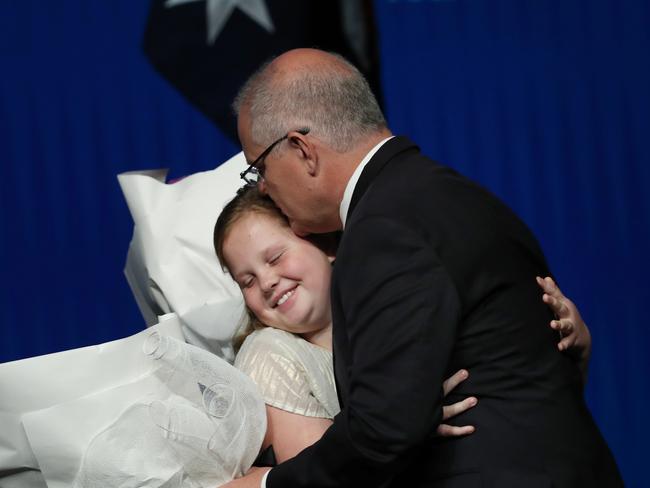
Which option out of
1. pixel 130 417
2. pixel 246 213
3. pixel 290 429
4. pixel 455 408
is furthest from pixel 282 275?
pixel 455 408

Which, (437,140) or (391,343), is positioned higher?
(391,343)

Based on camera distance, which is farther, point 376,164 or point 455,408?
point 376,164

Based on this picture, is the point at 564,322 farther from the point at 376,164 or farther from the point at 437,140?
the point at 437,140

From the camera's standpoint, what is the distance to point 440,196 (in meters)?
1.56

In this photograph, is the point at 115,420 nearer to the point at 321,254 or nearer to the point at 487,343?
the point at 321,254

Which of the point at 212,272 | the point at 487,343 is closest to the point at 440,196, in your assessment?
the point at 487,343

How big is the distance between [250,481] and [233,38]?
175cm

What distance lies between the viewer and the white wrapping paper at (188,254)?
7.43ft

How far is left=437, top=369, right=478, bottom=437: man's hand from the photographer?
5.02ft

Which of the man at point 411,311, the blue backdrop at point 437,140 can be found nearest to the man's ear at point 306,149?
the man at point 411,311

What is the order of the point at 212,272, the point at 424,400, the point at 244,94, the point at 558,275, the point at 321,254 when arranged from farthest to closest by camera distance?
the point at 558,275
the point at 212,272
the point at 321,254
the point at 244,94
the point at 424,400

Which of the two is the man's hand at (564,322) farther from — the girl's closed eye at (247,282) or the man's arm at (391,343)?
the girl's closed eye at (247,282)

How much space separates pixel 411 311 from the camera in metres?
1.41

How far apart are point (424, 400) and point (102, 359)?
593 millimetres
